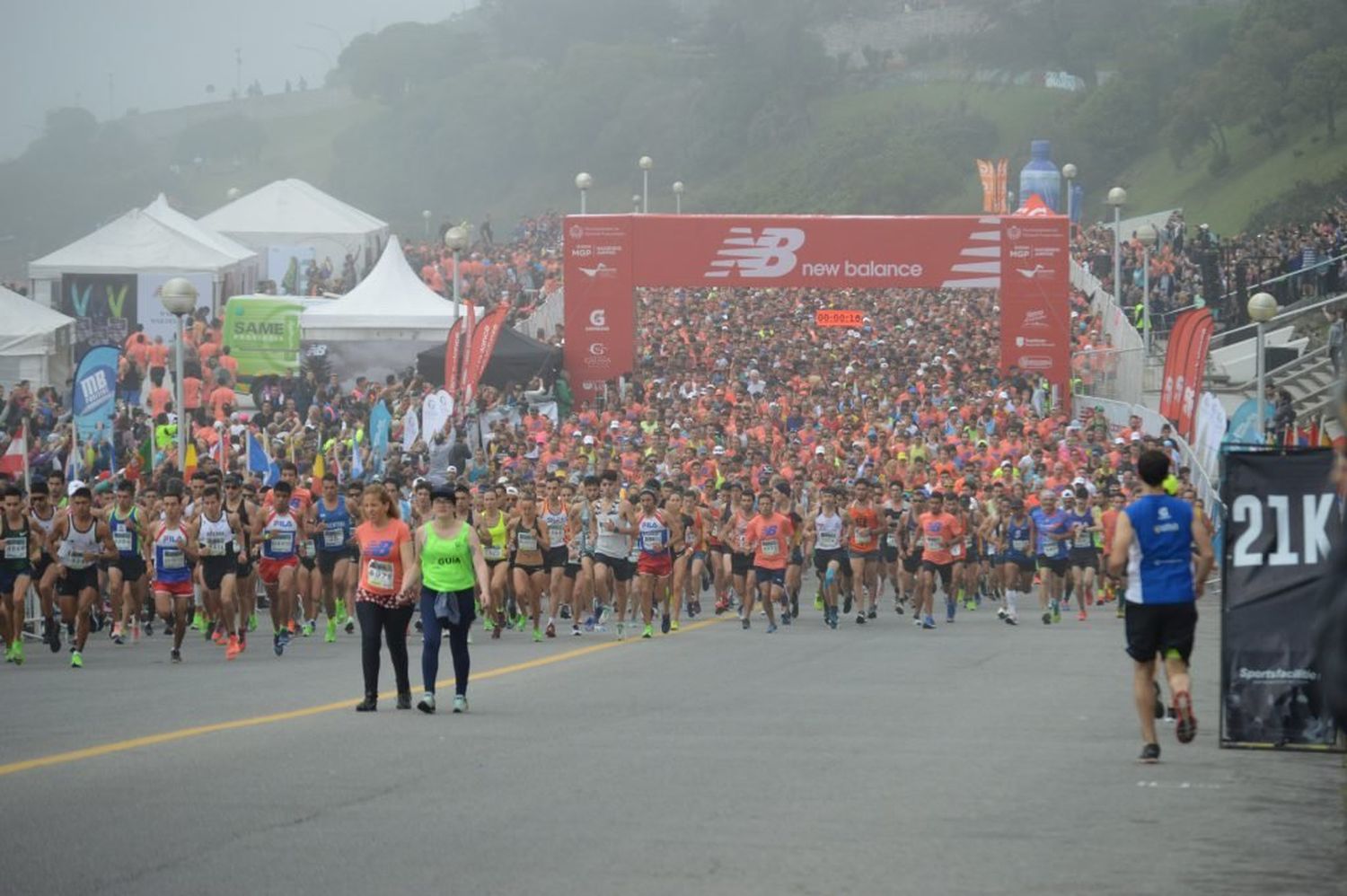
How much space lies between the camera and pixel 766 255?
4278cm

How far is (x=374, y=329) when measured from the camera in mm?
43719

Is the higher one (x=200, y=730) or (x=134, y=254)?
(x=134, y=254)

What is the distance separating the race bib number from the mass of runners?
2 centimetres

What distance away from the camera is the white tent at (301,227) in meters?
61.9

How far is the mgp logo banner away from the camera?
448 inches

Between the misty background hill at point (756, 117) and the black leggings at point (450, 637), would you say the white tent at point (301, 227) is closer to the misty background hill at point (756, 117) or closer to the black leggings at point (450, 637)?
the misty background hill at point (756, 117)

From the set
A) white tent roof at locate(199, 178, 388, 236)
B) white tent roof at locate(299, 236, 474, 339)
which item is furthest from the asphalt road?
white tent roof at locate(199, 178, 388, 236)

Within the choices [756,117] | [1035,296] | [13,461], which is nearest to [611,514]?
[13,461]

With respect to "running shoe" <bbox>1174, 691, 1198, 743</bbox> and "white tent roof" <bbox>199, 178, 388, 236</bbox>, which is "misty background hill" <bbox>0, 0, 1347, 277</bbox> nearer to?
"white tent roof" <bbox>199, 178, 388, 236</bbox>

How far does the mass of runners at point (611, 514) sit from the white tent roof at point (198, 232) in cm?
870

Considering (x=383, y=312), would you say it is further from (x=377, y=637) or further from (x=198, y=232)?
(x=377, y=637)

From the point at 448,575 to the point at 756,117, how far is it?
96.4m

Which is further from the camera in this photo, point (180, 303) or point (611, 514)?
point (180, 303)

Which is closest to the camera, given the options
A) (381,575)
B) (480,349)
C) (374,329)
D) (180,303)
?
(381,575)
